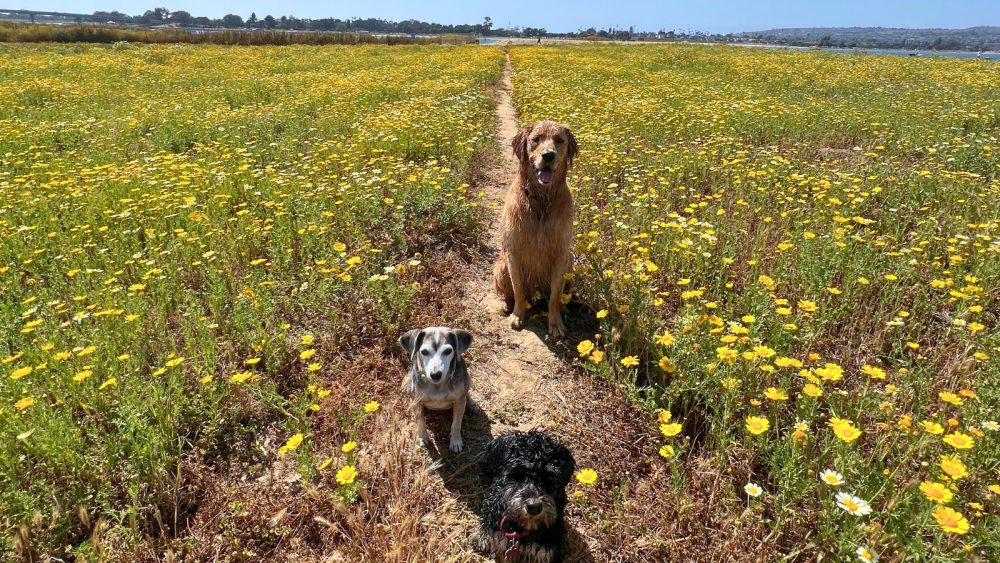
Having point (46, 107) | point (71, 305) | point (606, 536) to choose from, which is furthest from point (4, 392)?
point (46, 107)

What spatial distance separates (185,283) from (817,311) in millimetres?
5276

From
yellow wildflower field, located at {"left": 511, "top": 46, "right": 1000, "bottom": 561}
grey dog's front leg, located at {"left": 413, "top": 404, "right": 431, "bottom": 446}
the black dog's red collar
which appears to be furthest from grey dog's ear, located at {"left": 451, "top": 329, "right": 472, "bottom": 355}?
the black dog's red collar

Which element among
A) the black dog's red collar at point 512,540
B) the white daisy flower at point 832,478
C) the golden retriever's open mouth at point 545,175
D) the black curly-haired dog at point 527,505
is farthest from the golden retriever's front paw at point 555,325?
the white daisy flower at point 832,478

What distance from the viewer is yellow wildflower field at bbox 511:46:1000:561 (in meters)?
2.09

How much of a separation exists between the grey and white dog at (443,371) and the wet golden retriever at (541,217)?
4.62 ft

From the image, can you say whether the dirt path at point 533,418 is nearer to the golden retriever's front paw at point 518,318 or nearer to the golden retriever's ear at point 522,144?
the golden retriever's front paw at point 518,318

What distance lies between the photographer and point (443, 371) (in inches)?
98.8

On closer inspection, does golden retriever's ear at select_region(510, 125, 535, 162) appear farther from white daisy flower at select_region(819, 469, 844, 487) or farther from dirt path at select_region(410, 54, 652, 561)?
white daisy flower at select_region(819, 469, 844, 487)

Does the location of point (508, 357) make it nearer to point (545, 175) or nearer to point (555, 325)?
point (555, 325)

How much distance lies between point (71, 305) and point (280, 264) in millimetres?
1546

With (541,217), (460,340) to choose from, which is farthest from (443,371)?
(541,217)

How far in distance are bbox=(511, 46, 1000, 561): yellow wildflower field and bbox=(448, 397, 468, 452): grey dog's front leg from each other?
0.85m

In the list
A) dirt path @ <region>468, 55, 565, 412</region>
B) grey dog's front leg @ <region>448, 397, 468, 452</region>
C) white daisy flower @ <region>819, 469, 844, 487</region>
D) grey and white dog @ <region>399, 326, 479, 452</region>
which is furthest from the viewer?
dirt path @ <region>468, 55, 565, 412</region>

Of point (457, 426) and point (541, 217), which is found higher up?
point (541, 217)
